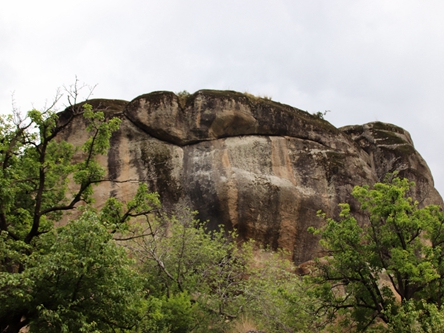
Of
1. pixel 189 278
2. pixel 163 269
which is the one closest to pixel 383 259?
pixel 189 278

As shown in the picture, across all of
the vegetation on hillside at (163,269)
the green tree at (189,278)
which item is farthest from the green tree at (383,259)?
the green tree at (189,278)

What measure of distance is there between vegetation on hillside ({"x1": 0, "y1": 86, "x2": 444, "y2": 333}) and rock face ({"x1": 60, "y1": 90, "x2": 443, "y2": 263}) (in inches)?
170

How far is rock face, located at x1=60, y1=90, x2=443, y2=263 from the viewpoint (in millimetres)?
22594

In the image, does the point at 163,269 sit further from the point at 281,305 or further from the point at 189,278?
the point at 281,305

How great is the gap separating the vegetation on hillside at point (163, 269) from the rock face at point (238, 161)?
4307 mm

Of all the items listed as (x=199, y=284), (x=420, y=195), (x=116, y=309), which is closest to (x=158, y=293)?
(x=199, y=284)

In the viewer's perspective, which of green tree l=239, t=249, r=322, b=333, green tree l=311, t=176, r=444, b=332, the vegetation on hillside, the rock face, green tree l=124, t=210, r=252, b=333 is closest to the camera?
the vegetation on hillside

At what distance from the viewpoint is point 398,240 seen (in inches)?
567

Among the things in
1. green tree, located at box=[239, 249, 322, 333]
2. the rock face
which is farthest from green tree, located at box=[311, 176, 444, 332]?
the rock face

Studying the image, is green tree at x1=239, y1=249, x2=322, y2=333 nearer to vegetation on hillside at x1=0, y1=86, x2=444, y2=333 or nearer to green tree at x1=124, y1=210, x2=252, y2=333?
vegetation on hillside at x1=0, y1=86, x2=444, y2=333

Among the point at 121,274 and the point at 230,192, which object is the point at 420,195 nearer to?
the point at 230,192

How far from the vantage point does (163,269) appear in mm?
16078

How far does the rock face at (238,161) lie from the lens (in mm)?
22594

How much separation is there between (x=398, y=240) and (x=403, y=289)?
1.36 m
